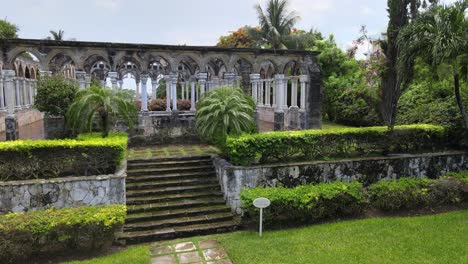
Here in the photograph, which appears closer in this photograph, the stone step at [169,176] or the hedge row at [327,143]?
the hedge row at [327,143]

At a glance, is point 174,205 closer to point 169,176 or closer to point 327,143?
point 169,176

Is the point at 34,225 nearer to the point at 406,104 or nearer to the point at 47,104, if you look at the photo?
the point at 47,104

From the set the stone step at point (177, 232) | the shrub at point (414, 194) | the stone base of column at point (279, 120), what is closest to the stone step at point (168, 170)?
the stone step at point (177, 232)

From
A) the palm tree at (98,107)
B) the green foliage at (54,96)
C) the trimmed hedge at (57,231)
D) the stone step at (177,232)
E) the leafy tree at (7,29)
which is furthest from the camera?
the leafy tree at (7,29)

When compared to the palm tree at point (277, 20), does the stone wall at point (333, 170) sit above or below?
below

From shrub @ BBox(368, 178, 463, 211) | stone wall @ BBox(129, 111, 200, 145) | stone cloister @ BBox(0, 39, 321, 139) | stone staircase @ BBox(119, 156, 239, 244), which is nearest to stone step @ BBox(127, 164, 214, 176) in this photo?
stone staircase @ BBox(119, 156, 239, 244)

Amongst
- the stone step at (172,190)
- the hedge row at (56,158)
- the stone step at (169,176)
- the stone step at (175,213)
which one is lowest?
the stone step at (175,213)

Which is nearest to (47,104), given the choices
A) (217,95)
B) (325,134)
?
(217,95)

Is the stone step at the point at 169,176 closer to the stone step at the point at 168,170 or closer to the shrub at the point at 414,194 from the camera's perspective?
the stone step at the point at 168,170

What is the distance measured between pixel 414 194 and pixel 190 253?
16.3 feet

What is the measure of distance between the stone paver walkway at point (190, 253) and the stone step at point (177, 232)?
314 mm

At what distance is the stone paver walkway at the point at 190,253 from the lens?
5.82 m

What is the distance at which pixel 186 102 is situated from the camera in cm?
1897

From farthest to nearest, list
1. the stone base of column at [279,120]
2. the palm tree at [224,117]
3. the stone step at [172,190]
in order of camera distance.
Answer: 1. the stone base of column at [279,120]
2. the palm tree at [224,117]
3. the stone step at [172,190]
